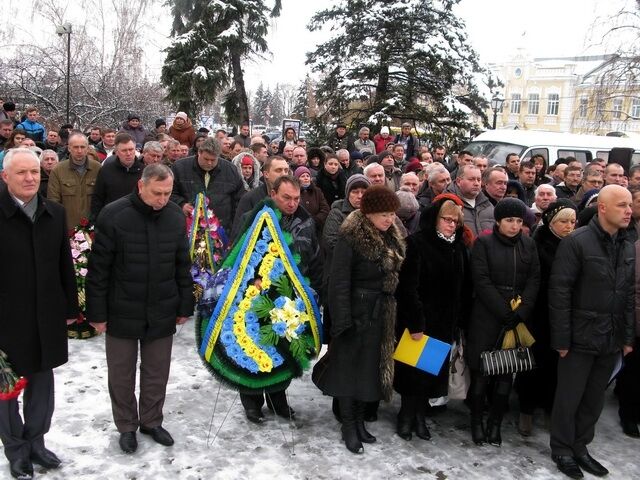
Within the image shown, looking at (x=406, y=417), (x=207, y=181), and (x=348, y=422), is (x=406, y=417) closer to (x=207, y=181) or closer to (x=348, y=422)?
(x=348, y=422)

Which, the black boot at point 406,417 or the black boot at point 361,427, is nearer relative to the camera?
the black boot at point 361,427

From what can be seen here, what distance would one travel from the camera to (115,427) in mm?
4273

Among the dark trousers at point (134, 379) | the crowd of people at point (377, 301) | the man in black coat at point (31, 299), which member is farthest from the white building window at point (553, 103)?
Result: the man in black coat at point (31, 299)

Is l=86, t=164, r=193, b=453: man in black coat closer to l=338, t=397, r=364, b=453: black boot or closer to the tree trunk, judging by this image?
l=338, t=397, r=364, b=453: black boot

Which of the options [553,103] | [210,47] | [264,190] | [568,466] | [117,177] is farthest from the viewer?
[553,103]

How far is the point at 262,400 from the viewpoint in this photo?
15.4ft

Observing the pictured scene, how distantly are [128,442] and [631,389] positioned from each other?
410 centimetres

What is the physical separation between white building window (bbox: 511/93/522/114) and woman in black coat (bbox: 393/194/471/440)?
2667 inches

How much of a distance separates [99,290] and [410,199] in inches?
114

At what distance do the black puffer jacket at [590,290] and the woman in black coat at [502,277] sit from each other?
230 millimetres

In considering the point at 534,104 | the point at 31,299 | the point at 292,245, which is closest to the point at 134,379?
the point at 31,299

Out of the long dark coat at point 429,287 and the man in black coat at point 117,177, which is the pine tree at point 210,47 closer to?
the man in black coat at point 117,177

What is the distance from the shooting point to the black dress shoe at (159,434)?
408 centimetres

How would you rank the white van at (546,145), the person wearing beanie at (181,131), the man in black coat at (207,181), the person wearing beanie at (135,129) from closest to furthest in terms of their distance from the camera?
the man in black coat at (207,181) < the person wearing beanie at (181,131) < the person wearing beanie at (135,129) < the white van at (546,145)
